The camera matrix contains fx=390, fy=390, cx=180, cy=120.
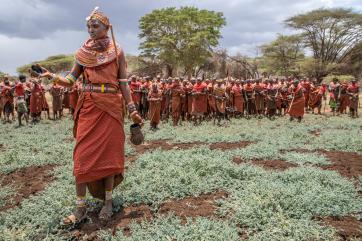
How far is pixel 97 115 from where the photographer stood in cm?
439

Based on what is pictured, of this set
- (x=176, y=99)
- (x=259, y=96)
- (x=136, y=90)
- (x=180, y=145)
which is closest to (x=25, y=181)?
(x=180, y=145)

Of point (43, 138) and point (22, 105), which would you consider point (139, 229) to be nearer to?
point (43, 138)

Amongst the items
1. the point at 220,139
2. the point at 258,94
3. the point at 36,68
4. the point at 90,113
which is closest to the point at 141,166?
the point at 90,113

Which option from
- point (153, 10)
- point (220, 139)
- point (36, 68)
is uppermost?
point (153, 10)

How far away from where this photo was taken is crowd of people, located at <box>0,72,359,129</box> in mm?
16062

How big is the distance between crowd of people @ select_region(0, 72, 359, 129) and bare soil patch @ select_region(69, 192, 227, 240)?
909 centimetres

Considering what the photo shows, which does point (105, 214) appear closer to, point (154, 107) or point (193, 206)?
point (193, 206)

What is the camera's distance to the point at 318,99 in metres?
21.0

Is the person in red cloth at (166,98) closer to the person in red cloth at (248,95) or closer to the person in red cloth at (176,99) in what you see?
the person in red cloth at (176,99)

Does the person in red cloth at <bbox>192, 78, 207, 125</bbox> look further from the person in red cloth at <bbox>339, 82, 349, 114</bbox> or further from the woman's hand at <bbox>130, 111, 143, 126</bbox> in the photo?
the woman's hand at <bbox>130, 111, 143, 126</bbox>

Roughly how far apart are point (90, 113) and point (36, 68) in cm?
76

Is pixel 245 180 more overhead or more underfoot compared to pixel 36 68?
more underfoot

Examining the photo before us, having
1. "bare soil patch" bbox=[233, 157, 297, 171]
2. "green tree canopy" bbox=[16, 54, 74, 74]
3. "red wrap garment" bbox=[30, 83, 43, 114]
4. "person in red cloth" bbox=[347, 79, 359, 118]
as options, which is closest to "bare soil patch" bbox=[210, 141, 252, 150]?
"bare soil patch" bbox=[233, 157, 297, 171]

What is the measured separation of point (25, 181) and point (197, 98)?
10470 mm
